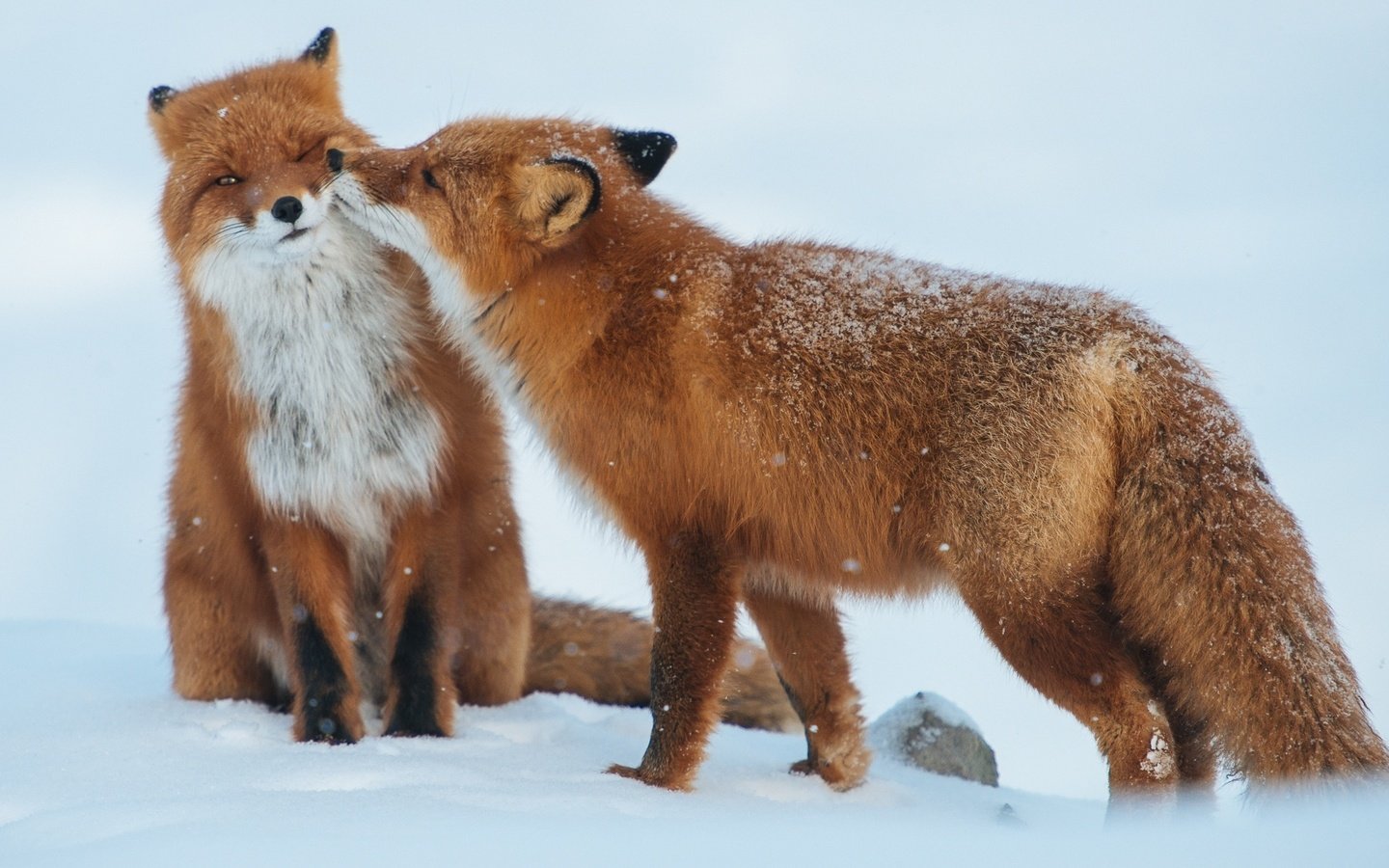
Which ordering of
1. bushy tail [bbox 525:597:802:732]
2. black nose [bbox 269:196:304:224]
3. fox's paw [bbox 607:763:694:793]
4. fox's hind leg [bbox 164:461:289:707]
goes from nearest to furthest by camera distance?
fox's paw [bbox 607:763:694:793], black nose [bbox 269:196:304:224], fox's hind leg [bbox 164:461:289:707], bushy tail [bbox 525:597:802:732]

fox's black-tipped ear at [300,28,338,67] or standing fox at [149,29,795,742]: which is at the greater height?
fox's black-tipped ear at [300,28,338,67]

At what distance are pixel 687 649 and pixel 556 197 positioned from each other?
158cm

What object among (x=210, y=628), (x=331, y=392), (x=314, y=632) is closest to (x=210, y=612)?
(x=210, y=628)

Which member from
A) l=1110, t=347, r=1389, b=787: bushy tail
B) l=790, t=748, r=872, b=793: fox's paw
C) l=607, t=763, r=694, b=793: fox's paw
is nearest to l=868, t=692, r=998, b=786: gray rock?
l=790, t=748, r=872, b=793: fox's paw

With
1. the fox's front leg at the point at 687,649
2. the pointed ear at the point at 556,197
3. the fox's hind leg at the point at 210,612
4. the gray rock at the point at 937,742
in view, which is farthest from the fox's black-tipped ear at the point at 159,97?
the gray rock at the point at 937,742

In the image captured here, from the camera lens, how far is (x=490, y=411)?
16.4ft

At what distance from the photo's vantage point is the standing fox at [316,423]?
14.6 ft

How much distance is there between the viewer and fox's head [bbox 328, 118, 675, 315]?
4.17 metres

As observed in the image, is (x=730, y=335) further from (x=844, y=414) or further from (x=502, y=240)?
(x=502, y=240)

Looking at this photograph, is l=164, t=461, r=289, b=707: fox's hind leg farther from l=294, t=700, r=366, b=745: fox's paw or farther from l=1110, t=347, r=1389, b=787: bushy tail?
l=1110, t=347, r=1389, b=787: bushy tail

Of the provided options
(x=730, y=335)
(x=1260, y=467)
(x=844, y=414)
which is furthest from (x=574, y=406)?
(x=1260, y=467)

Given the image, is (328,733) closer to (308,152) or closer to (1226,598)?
(308,152)

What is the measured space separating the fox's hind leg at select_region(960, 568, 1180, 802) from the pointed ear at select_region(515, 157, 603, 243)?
183cm

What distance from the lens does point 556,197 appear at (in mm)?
4160
